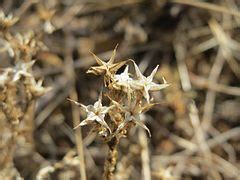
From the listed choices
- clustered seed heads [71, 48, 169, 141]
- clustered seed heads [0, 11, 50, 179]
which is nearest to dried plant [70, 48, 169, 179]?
clustered seed heads [71, 48, 169, 141]

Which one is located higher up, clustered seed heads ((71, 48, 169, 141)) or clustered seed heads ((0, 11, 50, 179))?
clustered seed heads ((0, 11, 50, 179))

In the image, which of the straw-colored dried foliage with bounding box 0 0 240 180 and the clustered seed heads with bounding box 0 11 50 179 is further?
the straw-colored dried foliage with bounding box 0 0 240 180

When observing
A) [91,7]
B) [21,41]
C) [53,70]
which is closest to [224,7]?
[91,7]

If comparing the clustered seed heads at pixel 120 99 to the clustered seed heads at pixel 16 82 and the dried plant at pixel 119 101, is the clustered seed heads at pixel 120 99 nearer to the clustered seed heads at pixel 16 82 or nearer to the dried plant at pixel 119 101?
the dried plant at pixel 119 101

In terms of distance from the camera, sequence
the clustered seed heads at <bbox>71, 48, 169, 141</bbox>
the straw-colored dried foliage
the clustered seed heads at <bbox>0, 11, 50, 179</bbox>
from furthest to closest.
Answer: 1. the straw-colored dried foliage
2. the clustered seed heads at <bbox>0, 11, 50, 179</bbox>
3. the clustered seed heads at <bbox>71, 48, 169, 141</bbox>

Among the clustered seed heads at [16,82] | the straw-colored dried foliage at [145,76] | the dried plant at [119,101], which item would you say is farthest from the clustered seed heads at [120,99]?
the straw-colored dried foliage at [145,76]

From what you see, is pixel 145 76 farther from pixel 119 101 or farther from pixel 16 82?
pixel 119 101

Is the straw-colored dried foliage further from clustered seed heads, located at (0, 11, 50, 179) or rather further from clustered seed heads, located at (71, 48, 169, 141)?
clustered seed heads, located at (71, 48, 169, 141)

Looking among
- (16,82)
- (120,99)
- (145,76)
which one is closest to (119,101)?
(120,99)

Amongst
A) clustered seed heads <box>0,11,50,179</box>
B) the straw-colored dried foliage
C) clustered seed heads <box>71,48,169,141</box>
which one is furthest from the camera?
the straw-colored dried foliage

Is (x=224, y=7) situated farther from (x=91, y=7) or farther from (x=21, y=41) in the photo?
(x=21, y=41)
